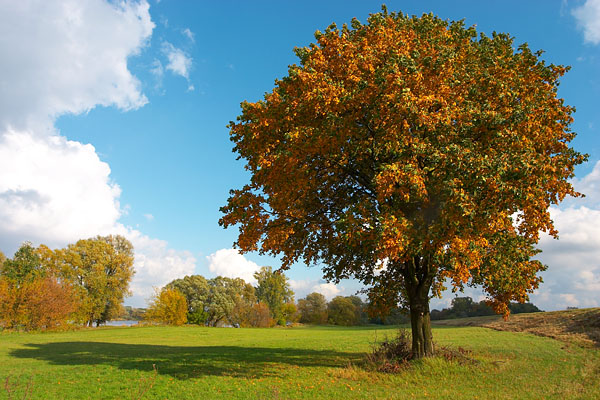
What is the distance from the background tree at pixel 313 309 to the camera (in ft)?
316

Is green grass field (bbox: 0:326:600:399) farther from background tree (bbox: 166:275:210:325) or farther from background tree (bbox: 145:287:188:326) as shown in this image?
background tree (bbox: 166:275:210:325)

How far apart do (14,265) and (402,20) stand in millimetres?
65306

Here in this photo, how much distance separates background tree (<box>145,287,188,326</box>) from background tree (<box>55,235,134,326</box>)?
5.41 meters

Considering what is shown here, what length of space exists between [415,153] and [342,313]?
87.4 meters

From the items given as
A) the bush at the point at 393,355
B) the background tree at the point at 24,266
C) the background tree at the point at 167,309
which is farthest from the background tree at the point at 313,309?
the bush at the point at 393,355

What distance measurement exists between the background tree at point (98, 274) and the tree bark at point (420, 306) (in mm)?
57790

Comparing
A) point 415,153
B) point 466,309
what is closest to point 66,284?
point 415,153

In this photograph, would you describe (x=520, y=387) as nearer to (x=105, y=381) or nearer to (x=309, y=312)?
(x=105, y=381)

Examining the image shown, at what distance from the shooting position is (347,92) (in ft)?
45.5

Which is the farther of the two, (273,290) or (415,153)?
(273,290)

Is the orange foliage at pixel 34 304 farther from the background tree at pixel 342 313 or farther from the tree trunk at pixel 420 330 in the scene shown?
the background tree at pixel 342 313

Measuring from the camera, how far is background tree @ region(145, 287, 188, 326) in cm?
6384

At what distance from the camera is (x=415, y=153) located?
13164 mm

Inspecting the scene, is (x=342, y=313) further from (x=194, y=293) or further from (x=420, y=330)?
(x=420, y=330)
